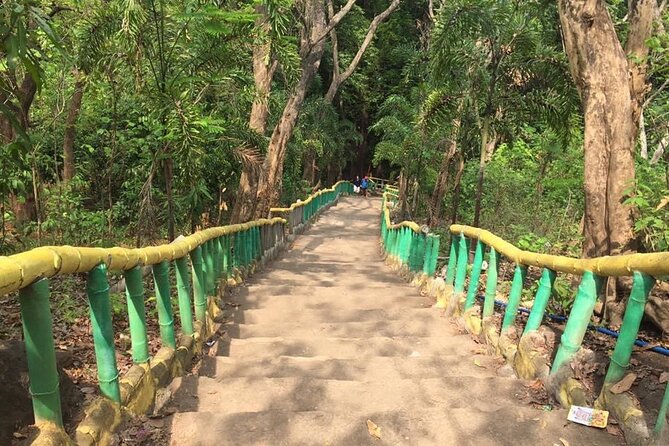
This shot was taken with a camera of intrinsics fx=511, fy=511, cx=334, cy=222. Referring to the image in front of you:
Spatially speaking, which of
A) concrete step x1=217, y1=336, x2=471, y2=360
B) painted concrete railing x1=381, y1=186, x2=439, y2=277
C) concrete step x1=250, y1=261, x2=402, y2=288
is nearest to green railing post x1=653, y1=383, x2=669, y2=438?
concrete step x1=217, y1=336, x2=471, y2=360

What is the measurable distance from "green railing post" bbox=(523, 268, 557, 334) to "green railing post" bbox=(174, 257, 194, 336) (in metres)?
2.34

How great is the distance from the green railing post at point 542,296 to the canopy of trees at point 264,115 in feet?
3.67

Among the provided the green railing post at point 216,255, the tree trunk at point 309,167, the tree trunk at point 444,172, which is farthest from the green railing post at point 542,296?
the tree trunk at point 309,167

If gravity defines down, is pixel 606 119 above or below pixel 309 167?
above

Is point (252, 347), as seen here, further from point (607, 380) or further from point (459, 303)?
point (607, 380)

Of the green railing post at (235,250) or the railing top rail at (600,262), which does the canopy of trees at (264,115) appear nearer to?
the green railing post at (235,250)

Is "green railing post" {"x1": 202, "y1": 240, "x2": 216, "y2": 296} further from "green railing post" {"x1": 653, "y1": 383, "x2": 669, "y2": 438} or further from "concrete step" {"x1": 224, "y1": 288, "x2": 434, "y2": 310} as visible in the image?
"green railing post" {"x1": 653, "y1": 383, "x2": 669, "y2": 438}

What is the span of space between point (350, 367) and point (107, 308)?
6.26 ft

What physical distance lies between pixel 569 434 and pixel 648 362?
925 mm

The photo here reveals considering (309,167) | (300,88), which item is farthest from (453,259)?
(309,167)

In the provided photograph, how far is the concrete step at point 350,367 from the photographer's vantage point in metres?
3.53

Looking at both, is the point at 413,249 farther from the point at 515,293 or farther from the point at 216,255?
the point at 515,293

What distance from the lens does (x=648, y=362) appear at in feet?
9.77

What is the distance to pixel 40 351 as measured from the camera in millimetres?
1793
